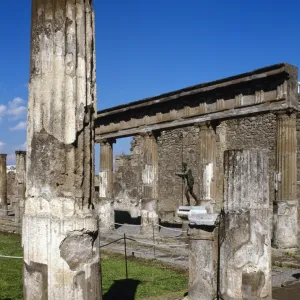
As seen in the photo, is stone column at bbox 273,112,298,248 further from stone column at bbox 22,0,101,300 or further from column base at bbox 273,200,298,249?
stone column at bbox 22,0,101,300

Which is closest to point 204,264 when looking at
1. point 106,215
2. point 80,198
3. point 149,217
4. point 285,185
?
point 80,198

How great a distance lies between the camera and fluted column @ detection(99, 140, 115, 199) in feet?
56.8

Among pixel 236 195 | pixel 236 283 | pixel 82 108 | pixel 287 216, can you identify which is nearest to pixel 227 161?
pixel 236 195

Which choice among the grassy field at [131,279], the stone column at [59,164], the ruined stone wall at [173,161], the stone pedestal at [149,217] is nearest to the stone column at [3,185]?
the ruined stone wall at [173,161]

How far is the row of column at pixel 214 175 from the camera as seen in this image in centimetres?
1128

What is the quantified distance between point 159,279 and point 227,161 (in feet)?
9.81

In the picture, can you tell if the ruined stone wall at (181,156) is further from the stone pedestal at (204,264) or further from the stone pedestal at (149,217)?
the stone pedestal at (204,264)

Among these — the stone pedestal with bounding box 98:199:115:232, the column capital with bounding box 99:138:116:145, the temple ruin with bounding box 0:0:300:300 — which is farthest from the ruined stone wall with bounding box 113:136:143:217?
the temple ruin with bounding box 0:0:300:300

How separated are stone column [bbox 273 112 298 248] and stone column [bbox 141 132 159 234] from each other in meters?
4.65

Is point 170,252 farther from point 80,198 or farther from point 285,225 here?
point 80,198

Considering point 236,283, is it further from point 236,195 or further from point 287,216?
point 287,216

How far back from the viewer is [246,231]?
574cm

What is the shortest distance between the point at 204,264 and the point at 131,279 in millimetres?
2199

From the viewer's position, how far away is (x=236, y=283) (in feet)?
18.8
